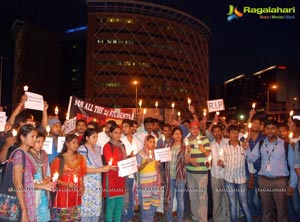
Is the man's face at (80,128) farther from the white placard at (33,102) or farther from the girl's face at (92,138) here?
the girl's face at (92,138)

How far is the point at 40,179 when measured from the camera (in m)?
3.87

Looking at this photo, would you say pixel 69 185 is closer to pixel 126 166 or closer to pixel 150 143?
pixel 126 166

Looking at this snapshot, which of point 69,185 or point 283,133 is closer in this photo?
point 69,185

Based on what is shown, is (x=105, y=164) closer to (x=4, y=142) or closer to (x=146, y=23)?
(x=4, y=142)

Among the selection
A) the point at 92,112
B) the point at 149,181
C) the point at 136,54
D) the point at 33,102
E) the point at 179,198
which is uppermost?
Answer: the point at 136,54

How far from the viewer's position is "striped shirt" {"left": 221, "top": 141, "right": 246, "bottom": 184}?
5.51 metres

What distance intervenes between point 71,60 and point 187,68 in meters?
29.6

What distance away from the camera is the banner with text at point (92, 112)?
27.6 feet

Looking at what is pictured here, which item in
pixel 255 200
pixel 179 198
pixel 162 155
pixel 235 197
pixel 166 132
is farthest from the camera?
pixel 166 132

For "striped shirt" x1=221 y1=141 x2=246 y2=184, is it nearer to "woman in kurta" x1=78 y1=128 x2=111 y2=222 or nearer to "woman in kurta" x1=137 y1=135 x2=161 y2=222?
"woman in kurta" x1=137 y1=135 x2=161 y2=222

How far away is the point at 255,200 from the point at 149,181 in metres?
2.31

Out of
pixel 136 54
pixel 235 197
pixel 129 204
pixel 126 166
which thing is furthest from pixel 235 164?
pixel 136 54

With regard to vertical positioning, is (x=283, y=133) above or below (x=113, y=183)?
above

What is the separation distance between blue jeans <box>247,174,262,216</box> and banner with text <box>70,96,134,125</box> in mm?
4116
